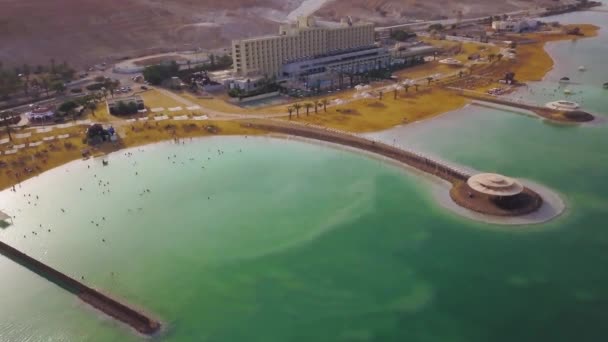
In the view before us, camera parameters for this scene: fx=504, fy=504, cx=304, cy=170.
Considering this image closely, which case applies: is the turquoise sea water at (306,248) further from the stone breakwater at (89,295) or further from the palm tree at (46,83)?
the palm tree at (46,83)

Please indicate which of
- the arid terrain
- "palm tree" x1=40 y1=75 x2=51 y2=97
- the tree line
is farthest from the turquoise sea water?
the arid terrain

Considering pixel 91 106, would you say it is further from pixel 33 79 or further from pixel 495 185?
pixel 495 185

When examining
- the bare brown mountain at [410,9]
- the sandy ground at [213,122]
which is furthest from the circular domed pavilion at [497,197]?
the bare brown mountain at [410,9]

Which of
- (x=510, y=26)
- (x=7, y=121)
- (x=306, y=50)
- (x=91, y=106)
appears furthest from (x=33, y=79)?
(x=510, y=26)

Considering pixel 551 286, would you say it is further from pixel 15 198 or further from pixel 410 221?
pixel 15 198

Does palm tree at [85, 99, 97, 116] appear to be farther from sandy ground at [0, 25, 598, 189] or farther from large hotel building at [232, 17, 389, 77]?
large hotel building at [232, 17, 389, 77]

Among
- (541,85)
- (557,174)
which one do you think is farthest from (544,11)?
(557,174)
